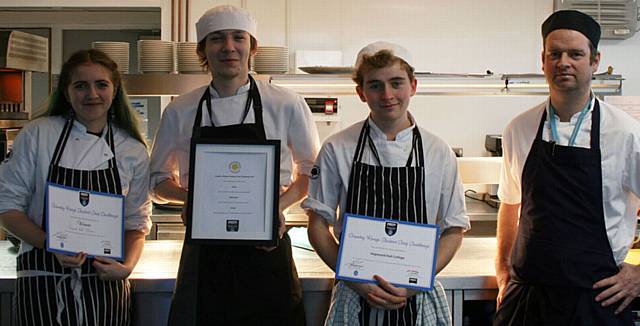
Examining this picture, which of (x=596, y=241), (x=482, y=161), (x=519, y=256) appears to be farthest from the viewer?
(x=482, y=161)

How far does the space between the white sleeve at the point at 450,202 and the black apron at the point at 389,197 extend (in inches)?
2.4

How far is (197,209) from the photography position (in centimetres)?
193

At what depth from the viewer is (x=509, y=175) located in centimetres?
211

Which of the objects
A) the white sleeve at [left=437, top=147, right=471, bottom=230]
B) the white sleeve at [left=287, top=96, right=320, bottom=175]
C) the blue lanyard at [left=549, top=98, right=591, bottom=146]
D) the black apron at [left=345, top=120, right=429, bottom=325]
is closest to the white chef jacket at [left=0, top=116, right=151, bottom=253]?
the white sleeve at [left=287, top=96, right=320, bottom=175]

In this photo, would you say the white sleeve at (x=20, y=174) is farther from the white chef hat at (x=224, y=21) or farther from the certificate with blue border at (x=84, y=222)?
the white chef hat at (x=224, y=21)

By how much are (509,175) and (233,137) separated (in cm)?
84

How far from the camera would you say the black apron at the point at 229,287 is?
2016 millimetres

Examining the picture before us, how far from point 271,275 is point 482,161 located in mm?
1551

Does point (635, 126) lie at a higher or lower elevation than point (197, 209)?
higher

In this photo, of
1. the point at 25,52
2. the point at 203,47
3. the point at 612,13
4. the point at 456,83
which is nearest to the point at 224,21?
the point at 203,47

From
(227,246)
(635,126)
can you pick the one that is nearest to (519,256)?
(635,126)

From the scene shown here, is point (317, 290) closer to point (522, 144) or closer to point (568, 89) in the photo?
point (522, 144)

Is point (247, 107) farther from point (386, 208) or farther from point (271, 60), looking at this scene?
point (271, 60)

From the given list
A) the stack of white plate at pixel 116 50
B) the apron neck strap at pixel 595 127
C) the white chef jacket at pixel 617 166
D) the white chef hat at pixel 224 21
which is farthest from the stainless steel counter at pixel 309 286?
the stack of white plate at pixel 116 50
